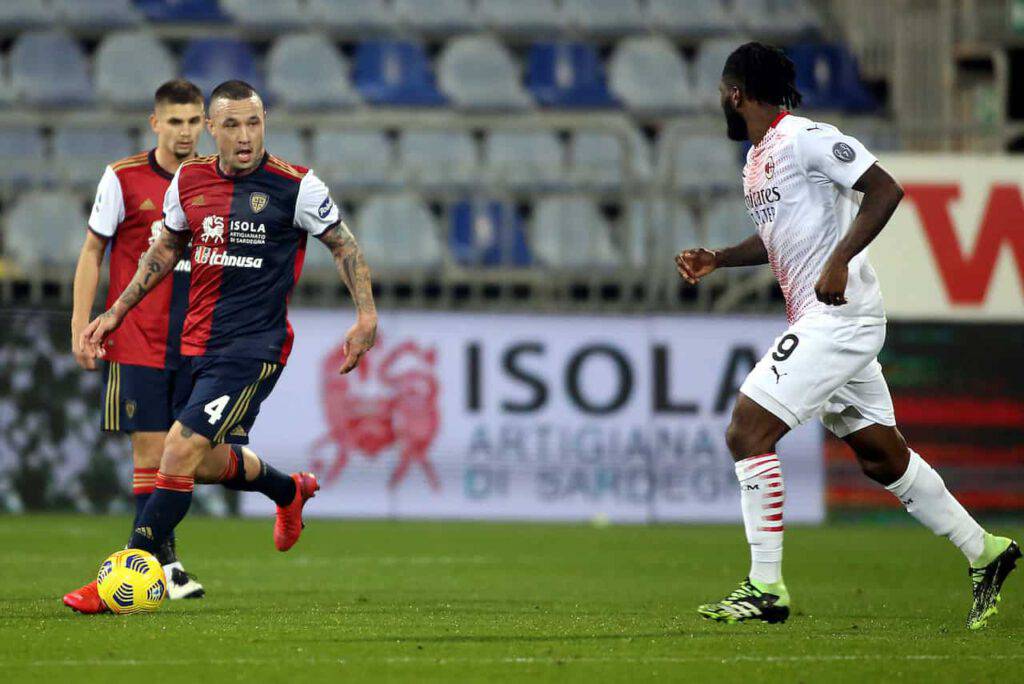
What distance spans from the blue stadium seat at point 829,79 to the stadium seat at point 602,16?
1.85 meters

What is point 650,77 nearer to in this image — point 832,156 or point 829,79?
point 829,79

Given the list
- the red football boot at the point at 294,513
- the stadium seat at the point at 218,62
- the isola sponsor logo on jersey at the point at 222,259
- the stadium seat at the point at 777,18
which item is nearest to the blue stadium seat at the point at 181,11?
the stadium seat at the point at 218,62

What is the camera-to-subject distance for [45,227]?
14.8m

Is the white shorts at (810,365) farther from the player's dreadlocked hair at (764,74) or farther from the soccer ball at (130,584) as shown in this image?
the soccer ball at (130,584)

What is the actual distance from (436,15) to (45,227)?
18.8 ft

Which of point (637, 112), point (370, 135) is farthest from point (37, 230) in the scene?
point (637, 112)

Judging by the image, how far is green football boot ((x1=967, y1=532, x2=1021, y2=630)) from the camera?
262 inches

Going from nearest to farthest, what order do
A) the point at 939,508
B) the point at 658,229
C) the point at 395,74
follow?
the point at 939,508
the point at 658,229
the point at 395,74

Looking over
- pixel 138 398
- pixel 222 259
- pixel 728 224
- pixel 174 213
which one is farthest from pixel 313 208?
pixel 728 224

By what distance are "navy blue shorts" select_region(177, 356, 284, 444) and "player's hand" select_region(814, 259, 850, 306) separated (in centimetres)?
242

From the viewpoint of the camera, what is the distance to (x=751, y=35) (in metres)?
19.2

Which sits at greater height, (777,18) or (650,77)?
(777,18)

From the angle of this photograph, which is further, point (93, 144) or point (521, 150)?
point (521, 150)

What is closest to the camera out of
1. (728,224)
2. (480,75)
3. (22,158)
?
(728,224)
